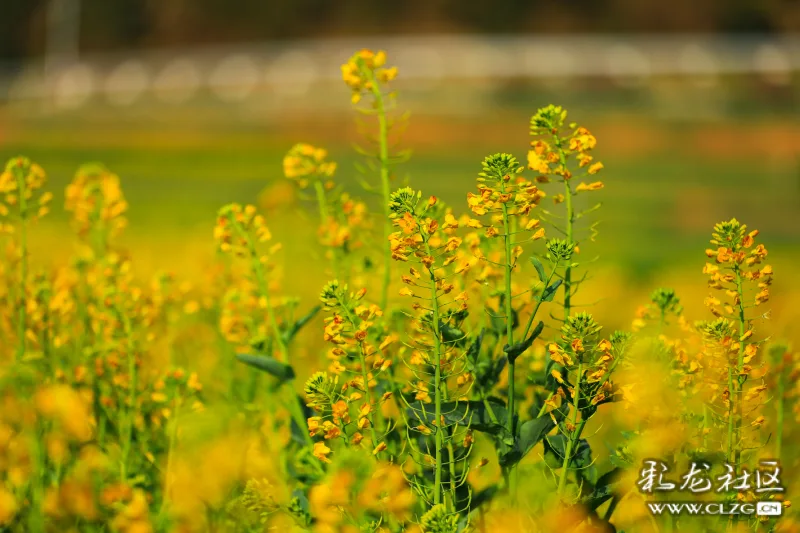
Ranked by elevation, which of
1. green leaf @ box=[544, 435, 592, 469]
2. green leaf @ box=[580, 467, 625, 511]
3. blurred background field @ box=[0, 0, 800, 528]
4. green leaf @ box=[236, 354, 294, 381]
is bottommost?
green leaf @ box=[580, 467, 625, 511]

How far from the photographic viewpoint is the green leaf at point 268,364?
67.9 inches

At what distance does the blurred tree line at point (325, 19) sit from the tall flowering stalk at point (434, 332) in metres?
46.9

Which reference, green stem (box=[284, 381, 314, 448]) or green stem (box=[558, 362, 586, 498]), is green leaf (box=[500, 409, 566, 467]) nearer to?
green stem (box=[558, 362, 586, 498])

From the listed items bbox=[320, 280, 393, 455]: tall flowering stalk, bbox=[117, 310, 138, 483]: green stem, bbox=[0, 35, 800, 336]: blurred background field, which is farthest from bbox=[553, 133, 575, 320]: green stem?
bbox=[0, 35, 800, 336]: blurred background field

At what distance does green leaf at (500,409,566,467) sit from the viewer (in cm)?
163

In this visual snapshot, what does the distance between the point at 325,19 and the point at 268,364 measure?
52.1 metres

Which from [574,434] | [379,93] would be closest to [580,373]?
[574,434]

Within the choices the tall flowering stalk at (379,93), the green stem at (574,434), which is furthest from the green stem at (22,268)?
the green stem at (574,434)

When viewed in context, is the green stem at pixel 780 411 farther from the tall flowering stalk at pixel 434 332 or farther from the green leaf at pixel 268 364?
the green leaf at pixel 268 364

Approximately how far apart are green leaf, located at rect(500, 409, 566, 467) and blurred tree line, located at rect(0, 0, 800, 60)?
154 ft

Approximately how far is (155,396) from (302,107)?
25.0m

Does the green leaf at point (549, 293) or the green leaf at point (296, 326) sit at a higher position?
the green leaf at point (549, 293)

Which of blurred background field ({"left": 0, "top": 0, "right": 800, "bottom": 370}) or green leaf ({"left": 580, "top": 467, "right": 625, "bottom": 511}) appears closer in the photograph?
green leaf ({"left": 580, "top": 467, "right": 625, "bottom": 511})

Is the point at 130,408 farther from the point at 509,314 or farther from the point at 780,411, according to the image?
the point at 780,411
